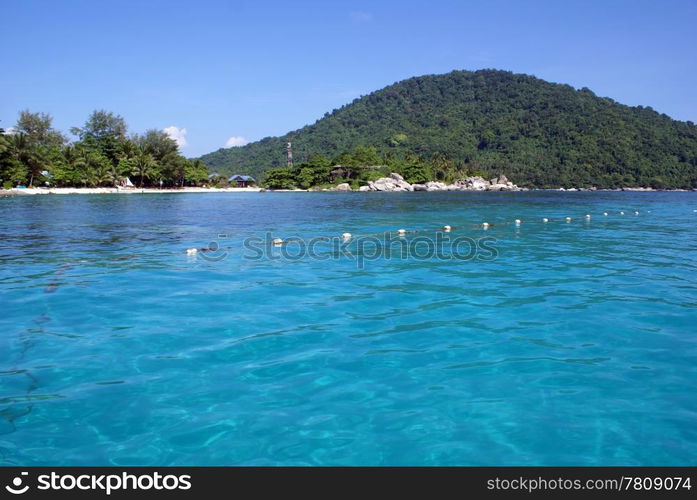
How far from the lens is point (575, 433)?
5.50 meters

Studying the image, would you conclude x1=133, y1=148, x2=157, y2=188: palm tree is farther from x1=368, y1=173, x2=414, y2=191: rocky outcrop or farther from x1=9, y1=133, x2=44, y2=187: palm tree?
x1=368, y1=173, x2=414, y2=191: rocky outcrop

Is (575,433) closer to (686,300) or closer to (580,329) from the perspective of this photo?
(580,329)

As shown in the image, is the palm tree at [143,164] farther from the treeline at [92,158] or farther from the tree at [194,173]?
the tree at [194,173]

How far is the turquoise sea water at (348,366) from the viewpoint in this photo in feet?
17.3

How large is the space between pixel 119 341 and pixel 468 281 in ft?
28.9

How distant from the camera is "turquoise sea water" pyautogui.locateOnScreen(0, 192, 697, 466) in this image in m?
5.27

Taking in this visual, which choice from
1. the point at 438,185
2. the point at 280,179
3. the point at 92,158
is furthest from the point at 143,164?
the point at 438,185

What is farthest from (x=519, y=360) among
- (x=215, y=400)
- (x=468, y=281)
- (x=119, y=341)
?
(x=119, y=341)

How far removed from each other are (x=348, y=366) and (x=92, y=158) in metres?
95.1

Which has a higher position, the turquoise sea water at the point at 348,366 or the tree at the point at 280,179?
the tree at the point at 280,179

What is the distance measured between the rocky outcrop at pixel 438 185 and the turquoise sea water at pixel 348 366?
115 m

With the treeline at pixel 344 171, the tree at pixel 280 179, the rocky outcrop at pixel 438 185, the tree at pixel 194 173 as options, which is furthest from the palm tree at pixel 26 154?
the rocky outcrop at pixel 438 185

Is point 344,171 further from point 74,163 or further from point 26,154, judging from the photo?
point 26,154

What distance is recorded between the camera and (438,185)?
480ft
